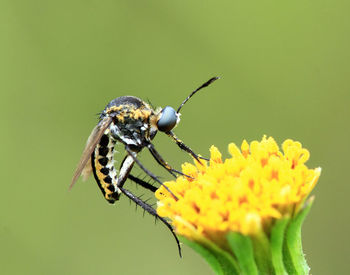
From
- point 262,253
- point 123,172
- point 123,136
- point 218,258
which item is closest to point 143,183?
point 123,172

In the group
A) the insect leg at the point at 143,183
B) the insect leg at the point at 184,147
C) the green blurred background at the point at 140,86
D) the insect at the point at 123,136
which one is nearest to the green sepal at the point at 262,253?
the insect leg at the point at 184,147

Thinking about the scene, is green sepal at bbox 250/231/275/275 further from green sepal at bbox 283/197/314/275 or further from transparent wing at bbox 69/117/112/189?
transparent wing at bbox 69/117/112/189

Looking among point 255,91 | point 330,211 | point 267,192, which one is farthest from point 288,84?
point 267,192

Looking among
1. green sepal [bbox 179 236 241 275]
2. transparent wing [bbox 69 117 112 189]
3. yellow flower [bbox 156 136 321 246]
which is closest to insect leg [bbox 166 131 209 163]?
yellow flower [bbox 156 136 321 246]

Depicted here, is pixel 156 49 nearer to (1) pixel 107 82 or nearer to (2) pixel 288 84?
(1) pixel 107 82

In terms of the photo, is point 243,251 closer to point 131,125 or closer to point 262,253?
point 262,253
